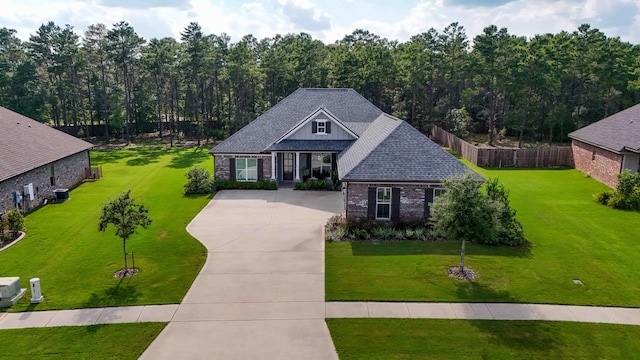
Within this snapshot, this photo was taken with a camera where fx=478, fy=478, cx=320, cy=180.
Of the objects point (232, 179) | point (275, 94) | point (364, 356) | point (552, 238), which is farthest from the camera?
point (275, 94)

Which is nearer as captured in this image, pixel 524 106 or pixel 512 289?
pixel 512 289

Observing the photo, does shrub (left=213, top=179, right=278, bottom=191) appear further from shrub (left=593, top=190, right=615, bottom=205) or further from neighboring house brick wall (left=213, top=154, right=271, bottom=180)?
shrub (left=593, top=190, right=615, bottom=205)

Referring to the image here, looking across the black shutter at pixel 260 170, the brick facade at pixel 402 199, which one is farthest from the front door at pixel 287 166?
the brick facade at pixel 402 199

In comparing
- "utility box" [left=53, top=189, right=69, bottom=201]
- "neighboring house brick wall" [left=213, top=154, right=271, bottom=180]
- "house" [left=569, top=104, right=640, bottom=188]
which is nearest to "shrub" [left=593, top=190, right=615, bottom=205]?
"house" [left=569, top=104, right=640, bottom=188]

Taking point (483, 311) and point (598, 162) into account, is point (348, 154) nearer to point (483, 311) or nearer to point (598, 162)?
point (483, 311)

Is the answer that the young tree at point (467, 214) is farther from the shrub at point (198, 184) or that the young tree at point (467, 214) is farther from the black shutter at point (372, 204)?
the shrub at point (198, 184)

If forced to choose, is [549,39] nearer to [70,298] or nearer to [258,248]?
[258,248]

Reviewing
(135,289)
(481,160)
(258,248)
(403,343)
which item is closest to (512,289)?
(403,343)
